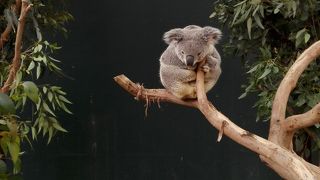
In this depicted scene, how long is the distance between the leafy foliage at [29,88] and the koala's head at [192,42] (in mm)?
591

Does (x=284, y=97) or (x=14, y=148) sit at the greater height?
(x=284, y=97)

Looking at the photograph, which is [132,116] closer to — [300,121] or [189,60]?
[189,60]

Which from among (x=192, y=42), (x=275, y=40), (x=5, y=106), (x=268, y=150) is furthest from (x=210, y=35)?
(x=5, y=106)

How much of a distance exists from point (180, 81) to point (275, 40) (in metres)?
0.69

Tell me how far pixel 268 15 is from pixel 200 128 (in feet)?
3.47

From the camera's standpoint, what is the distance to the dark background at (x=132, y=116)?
11.5 feet

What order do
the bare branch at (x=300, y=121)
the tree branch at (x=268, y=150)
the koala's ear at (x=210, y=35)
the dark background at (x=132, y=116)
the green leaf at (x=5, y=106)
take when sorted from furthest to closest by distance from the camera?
the dark background at (x=132, y=116), the koala's ear at (x=210, y=35), the bare branch at (x=300, y=121), the tree branch at (x=268, y=150), the green leaf at (x=5, y=106)

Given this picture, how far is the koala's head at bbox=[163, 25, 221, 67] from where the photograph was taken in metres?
2.34

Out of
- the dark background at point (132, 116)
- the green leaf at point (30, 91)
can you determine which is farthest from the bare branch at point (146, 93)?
the dark background at point (132, 116)

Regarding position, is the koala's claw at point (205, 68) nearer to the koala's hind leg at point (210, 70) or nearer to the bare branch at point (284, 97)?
the koala's hind leg at point (210, 70)

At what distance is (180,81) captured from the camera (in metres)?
2.39

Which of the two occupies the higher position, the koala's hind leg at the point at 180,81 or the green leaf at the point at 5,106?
the koala's hind leg at the point at 180,81

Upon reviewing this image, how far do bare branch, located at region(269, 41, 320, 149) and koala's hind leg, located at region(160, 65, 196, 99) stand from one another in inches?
16.8

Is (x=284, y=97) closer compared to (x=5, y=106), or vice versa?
(x=5, y=106)
